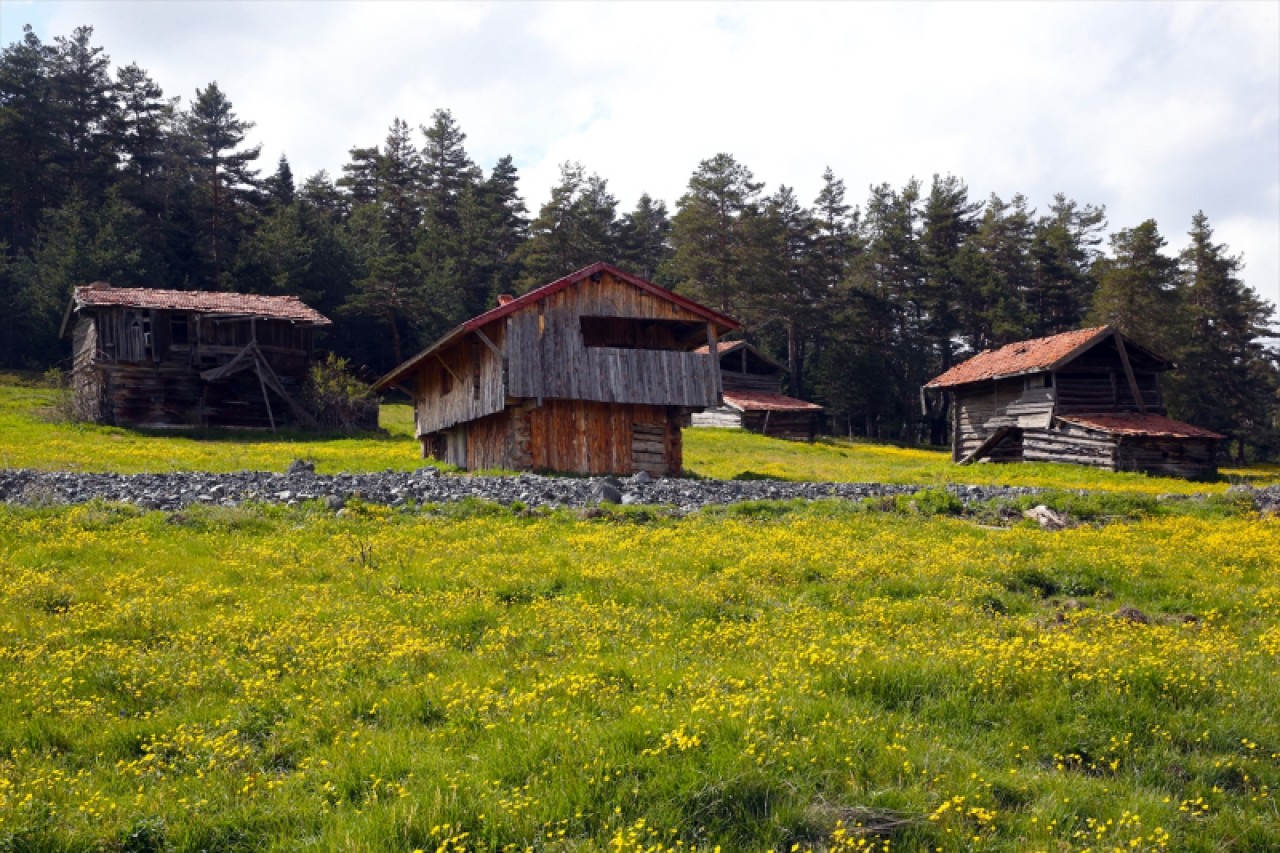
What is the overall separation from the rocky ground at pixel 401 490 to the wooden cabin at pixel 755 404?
110ft

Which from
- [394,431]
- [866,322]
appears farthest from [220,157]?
[866,322]

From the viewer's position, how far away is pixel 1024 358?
42969 millimetres

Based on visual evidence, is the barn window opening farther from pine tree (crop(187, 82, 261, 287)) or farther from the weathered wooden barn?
pine tree (crop(187, 82, 261, 287))

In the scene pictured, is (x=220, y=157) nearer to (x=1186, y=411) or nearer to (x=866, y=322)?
(x=866, y=322)

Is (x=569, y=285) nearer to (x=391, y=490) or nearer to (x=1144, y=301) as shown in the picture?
(x=391, y=490)

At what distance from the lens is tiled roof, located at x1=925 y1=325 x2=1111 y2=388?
40.2 metres

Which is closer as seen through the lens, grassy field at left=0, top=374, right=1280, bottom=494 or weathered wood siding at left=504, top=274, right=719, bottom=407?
weathered wood siding at left=504, top=274, right=719, bottom=407

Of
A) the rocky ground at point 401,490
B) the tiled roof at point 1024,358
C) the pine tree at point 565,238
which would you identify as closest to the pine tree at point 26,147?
the pine tree at point 565,238

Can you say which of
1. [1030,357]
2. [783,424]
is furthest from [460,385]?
[783,424]

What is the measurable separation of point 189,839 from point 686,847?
2.59 metres

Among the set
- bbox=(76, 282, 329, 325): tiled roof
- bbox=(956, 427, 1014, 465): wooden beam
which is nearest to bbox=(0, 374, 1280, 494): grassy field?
bbox=(956, 427, 1014, 465): wooden beam

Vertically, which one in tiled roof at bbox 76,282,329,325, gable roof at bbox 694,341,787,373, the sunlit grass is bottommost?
the sunlit grass

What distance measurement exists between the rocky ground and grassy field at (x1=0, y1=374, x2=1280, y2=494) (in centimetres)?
745

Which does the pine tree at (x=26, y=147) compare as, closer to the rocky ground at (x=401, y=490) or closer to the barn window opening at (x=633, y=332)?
the barn window opening at (x=633, y=332)
